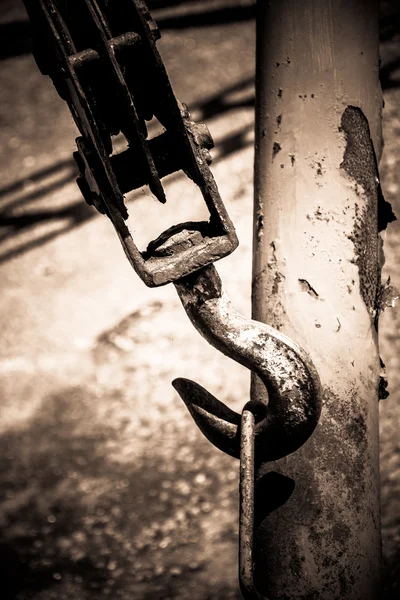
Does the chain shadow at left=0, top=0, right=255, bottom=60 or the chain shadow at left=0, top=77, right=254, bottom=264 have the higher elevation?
the chain shadow at left=0, top=0, right=255, bottom=60

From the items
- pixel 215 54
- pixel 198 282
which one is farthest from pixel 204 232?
pixel 215 54

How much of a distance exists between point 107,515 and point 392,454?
1156 millimetres

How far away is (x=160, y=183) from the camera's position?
1.72 ft

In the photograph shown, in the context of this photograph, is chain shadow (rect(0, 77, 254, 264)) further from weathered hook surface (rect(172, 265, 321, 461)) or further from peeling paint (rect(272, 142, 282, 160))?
weathered hook surface (rect(172, 265, 321, 461))

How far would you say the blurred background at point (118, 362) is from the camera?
2.21 m

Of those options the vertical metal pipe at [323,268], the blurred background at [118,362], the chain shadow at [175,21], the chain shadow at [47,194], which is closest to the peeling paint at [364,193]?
the vertical metal pipe at [323,268]


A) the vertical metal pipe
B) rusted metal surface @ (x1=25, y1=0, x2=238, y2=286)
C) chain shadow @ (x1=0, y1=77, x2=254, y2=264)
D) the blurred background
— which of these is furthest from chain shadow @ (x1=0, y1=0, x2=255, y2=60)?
rusted metal surface @ (x1=25, y1=0, x2=238, y2=286)

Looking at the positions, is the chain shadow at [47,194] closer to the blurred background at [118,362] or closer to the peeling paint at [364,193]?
the blurred background at [118,362]

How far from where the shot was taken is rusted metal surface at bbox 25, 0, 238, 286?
490mm

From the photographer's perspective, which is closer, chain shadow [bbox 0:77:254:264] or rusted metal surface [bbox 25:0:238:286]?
rusted metal surface [bbox 25:0:238:286]

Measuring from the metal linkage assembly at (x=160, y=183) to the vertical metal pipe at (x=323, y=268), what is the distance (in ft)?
0.31

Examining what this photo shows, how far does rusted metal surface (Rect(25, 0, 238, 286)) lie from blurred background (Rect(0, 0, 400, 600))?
1554 mm

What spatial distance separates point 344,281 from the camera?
659 mm

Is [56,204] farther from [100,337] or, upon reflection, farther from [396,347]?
[396,347]
